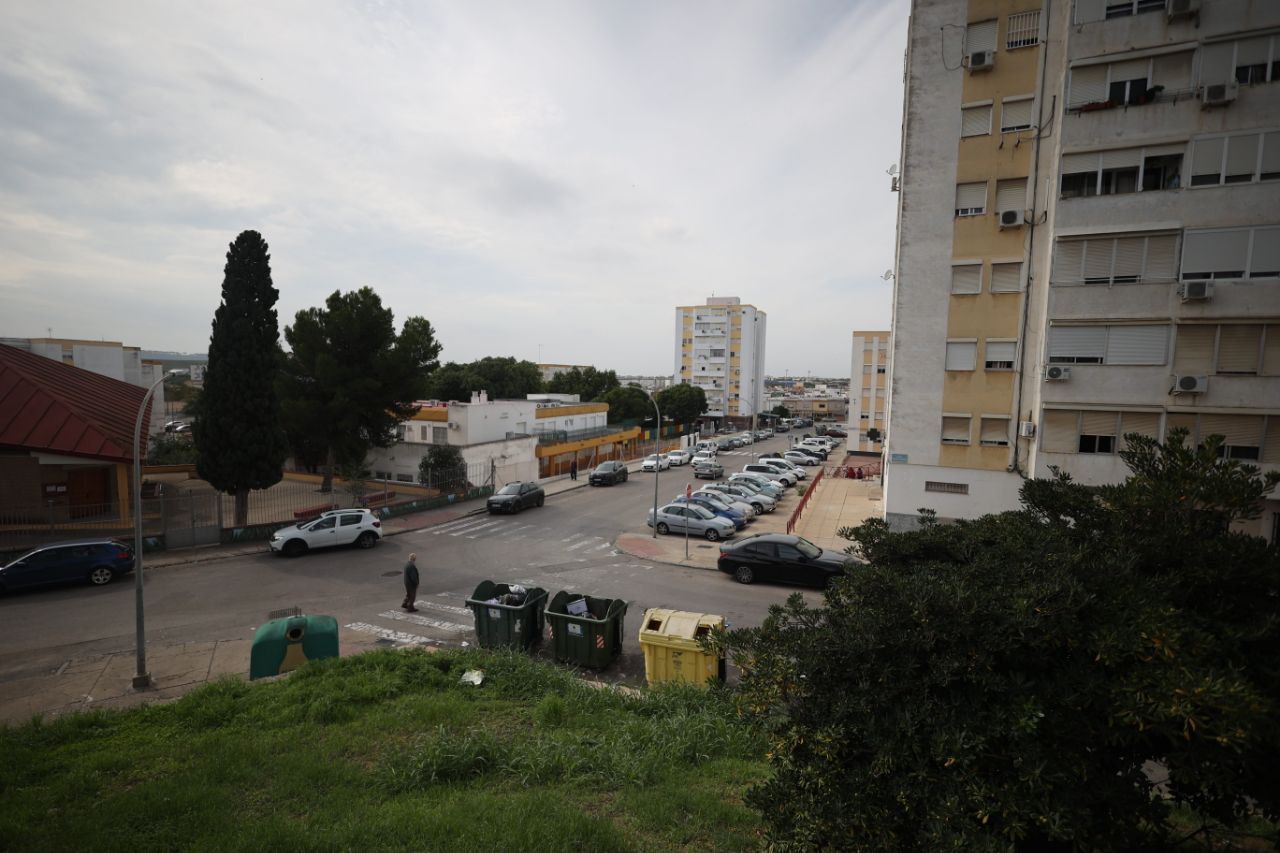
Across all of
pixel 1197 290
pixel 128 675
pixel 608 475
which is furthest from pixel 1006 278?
pixel 608 475

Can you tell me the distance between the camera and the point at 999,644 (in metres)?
3.81

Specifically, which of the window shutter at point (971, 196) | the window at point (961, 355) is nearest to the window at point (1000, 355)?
the window at point (961, 355)

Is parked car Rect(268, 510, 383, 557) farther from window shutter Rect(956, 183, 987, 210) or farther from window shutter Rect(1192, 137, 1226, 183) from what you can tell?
window shutter Rect(1192, 137, 1226, 183)

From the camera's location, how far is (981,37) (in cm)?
1725

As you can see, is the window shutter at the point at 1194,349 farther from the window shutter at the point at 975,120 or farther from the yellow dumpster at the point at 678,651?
the yellow dumpster at the point at 678,651

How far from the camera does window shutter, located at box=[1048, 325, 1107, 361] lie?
1551cm

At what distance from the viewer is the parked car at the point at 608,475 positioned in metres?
35.3

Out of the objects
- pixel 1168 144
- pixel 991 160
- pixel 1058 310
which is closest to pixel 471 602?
pixel 1058 310

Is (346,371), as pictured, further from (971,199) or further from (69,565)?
(971,199)

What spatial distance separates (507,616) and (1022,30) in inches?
792

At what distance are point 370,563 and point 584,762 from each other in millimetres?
14072

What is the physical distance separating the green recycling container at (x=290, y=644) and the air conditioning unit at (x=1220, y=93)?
21.7m

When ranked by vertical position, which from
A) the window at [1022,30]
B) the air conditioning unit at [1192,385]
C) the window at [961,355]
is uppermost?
the window at [1022,30]

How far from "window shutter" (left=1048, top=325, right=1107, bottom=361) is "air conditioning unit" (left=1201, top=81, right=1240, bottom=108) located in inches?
208
